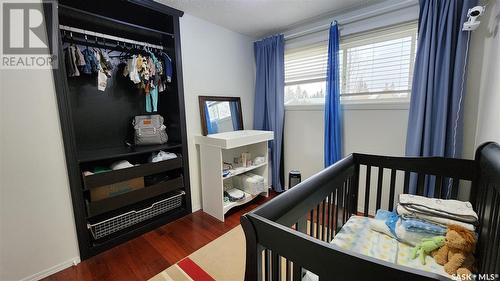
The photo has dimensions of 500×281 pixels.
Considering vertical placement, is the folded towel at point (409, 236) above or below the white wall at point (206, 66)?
below

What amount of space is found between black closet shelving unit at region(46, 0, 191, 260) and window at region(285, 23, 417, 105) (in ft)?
4.96

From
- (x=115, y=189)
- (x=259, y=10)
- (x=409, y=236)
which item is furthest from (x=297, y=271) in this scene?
(x=259, y=10)

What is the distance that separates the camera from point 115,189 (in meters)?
1.79

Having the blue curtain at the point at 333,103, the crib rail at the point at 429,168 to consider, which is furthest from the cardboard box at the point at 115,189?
the blue curtain at the point at 333,103

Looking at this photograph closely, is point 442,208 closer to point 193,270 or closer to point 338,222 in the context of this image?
point 338,222

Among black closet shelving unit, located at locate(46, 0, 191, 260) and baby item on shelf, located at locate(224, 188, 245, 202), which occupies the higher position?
black closet shelving unit, located at locate(46, 0, 191, 260)

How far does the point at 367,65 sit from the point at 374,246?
1.75 meters

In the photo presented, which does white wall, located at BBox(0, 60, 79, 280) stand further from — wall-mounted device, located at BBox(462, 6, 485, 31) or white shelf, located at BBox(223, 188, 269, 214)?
wall-mounted device, located at BBox(462, 6, 485, 31)

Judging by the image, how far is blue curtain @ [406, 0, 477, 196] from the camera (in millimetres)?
1578

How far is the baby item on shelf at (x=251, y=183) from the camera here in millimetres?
2520

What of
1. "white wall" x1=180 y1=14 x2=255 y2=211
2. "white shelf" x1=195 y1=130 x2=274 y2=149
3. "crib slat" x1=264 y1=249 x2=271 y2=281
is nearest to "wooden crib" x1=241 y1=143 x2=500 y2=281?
"crib slat" x1=264 y1=249 x2=271 y2=281

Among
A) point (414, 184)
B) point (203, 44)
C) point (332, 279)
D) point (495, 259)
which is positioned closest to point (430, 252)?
point (495, 259)

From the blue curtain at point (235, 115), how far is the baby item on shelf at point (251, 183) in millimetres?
652

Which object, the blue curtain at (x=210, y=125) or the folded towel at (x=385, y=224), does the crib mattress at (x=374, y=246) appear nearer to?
the folded towel at (x=385, y=224)
